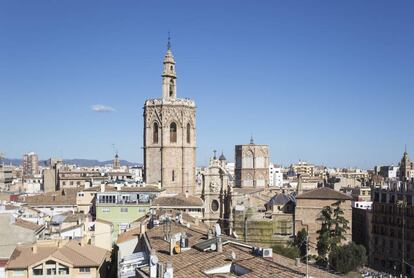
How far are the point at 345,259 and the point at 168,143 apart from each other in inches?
1000

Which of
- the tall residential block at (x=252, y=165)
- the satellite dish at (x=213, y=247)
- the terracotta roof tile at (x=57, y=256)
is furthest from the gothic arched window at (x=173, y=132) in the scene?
the tall residential block at (x=252, y=165)

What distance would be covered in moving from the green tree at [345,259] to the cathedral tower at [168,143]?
73.4 feet

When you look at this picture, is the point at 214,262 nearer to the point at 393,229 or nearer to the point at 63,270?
the point at 63,270

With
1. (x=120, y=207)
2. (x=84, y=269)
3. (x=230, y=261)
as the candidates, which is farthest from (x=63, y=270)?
(x=120, y=207)

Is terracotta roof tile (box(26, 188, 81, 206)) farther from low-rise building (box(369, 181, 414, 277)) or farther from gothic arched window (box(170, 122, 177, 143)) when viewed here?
low-rise building (box(369, 181, 414, 277))

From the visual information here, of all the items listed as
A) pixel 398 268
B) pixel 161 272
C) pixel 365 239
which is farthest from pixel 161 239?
pixel 365 239

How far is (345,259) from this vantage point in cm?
4397

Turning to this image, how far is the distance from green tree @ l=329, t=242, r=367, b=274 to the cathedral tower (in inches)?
881

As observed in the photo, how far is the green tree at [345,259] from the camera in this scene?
43.4 meters

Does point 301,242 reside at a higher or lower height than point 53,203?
lower

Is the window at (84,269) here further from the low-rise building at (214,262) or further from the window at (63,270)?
the low-rise building at (214,262)

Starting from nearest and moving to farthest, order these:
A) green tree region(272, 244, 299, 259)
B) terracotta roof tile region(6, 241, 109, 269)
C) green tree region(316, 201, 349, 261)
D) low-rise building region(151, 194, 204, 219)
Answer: terracotta roof tile region(6, 241, 109, 269) → green tree region(272, 244, 299, 259) → green tree region(316, 201, 349, 261) → low-rise building region(151, 194, 204, 219)

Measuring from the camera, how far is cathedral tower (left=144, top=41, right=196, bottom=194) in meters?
62.2

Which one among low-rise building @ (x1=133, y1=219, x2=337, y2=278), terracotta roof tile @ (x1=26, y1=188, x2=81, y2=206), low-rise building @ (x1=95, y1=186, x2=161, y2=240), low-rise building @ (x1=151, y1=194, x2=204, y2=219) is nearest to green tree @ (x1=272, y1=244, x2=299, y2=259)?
low-rise building @ (x1=151, y1=194, x2=204, y2=219)
